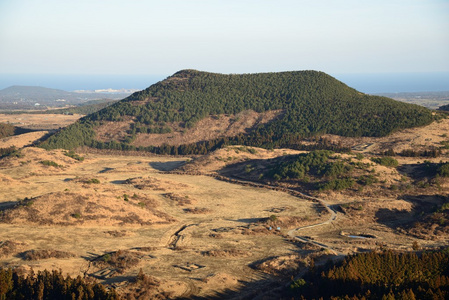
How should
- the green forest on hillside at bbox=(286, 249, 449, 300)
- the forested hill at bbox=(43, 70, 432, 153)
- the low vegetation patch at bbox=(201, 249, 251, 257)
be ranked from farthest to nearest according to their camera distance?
the forested hill at bbox=(43, 70, 432, 153) < the low vegetation patch at bbox=(201, 249, 251, 257) < the green forest on hillside at bbox=(286, 249, 449, 300)

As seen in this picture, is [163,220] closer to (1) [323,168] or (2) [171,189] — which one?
(2) [171,189]

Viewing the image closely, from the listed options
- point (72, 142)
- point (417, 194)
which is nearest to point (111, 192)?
point (417, 194)

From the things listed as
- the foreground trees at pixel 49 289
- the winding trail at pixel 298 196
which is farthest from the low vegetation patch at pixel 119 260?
the winding trail at pixel 298 196

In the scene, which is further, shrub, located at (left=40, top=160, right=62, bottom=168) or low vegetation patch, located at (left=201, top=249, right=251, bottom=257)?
shrub, located at (left=40, top=160, right=62, bottom=168)

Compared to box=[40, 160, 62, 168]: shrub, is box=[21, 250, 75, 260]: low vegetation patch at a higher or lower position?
lower

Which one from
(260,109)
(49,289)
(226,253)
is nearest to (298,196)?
(226,253)

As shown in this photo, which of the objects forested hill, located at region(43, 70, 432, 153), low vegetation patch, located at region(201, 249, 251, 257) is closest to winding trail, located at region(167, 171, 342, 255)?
low vegetation patch, located at region(201, 249, 251, 257)

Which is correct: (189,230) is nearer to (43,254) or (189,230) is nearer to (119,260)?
(119,260)

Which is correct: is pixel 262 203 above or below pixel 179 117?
below

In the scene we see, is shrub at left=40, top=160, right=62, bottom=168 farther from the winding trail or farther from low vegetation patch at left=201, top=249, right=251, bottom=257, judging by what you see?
low vegetation patch at left=201, top=249, right=251, bottom=257
